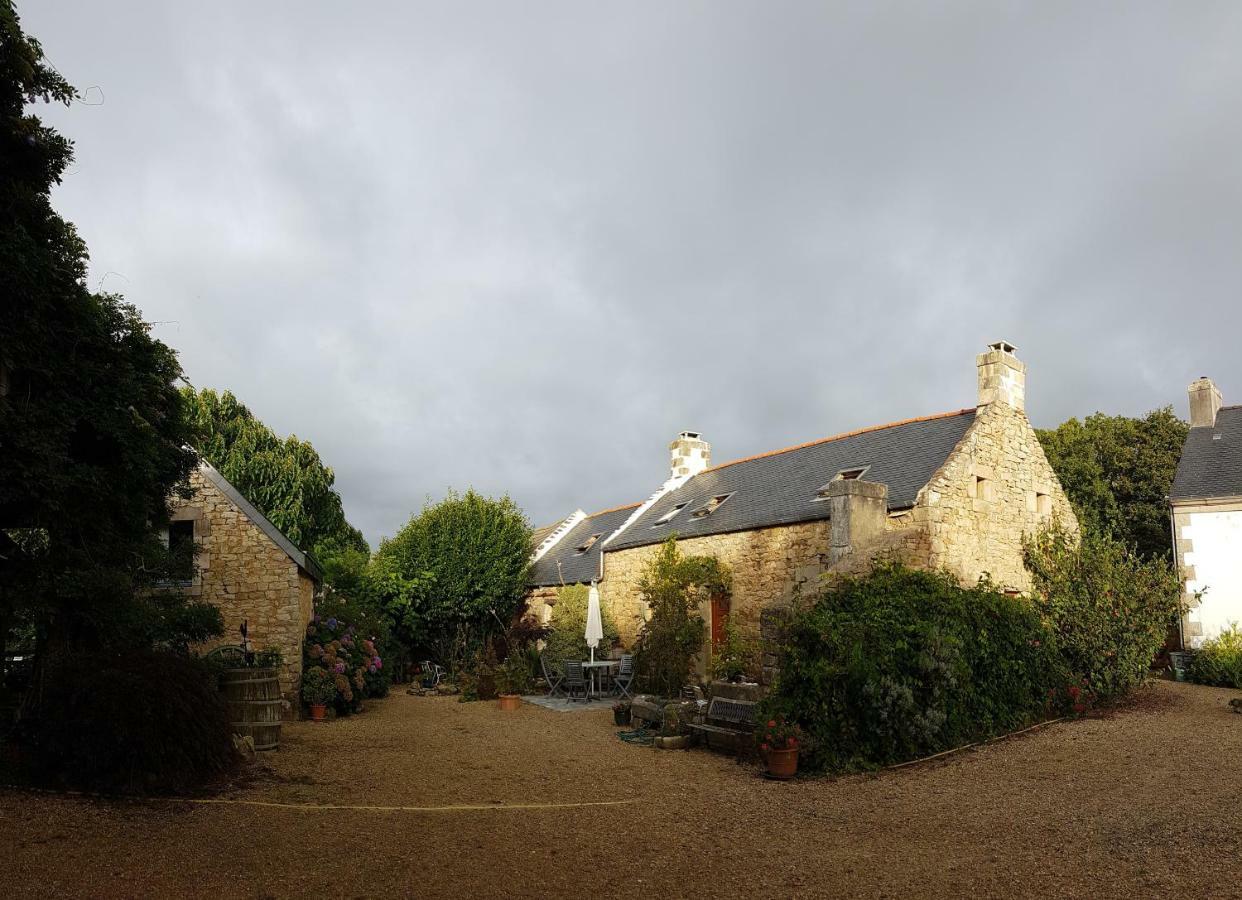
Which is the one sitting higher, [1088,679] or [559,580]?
[559,580]

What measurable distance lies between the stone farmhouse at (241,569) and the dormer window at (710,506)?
8104mm

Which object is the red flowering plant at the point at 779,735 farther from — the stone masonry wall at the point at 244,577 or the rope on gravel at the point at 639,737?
the stone masonry wall at the point at 244,577

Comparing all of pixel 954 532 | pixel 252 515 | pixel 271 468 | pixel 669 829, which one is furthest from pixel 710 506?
pixel 271 468

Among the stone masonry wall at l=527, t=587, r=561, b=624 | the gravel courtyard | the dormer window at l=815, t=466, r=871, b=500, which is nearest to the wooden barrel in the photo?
the gravel courtyard

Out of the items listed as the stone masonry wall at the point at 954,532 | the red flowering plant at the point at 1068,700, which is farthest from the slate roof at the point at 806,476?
the red flowering plant at the point at 1068,700

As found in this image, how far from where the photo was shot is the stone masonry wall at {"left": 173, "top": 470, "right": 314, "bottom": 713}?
509 inches

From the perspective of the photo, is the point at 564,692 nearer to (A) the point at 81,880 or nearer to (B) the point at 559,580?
(B) the point at 559,580

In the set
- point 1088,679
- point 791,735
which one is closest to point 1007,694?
point 1088,679

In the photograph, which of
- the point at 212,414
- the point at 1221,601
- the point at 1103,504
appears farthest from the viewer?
the point at 212,414

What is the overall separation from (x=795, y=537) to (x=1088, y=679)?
185 inches

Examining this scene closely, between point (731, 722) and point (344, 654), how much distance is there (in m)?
7.57

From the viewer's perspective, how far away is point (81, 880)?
4.82 meters

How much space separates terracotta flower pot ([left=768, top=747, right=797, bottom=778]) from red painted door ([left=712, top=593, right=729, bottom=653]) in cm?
694

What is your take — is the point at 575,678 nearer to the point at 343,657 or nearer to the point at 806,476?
the point at 343,657
